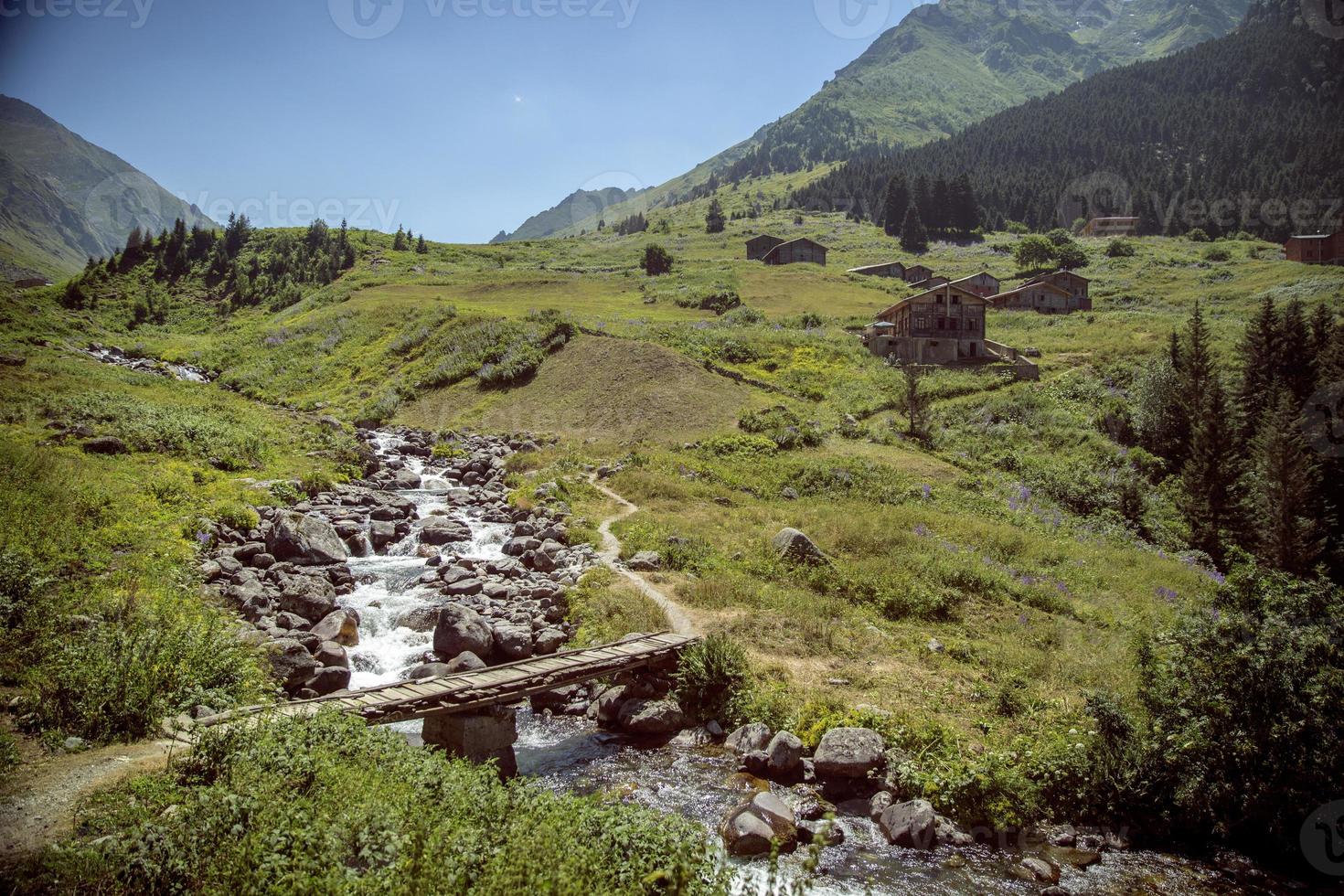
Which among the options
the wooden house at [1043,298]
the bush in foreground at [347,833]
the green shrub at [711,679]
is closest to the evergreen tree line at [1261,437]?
the green shrub at [711,679]

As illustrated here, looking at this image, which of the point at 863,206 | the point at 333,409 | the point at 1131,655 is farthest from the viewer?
the point at 863,206

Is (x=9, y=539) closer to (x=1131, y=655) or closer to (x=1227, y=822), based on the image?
(x=1227, y=822)

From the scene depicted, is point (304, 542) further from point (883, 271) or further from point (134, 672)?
point (883, 271)

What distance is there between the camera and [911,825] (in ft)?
36.5

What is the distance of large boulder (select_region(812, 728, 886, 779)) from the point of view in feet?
40.8

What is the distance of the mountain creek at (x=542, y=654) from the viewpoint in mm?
10523

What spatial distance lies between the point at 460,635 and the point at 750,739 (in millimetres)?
7083

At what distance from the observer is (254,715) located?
429 inches

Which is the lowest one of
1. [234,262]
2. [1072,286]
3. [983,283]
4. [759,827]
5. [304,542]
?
[759,827]

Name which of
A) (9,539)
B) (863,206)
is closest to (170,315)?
(9,539)

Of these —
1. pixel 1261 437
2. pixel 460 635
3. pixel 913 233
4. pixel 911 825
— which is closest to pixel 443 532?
pixel 460 635

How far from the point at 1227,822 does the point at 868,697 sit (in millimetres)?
5957

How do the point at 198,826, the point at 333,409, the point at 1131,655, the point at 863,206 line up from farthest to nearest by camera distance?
1. the point at 863,206
2. the point at 333,409
3. the point at 1131,655
4. the point at 198,826

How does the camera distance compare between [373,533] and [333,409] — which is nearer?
[373,533]
